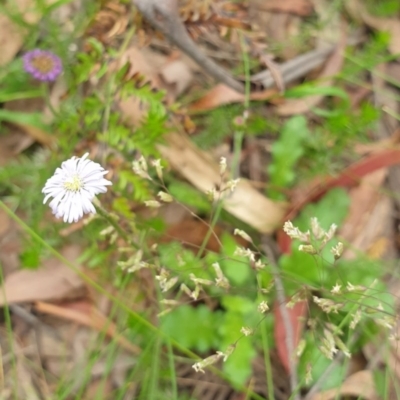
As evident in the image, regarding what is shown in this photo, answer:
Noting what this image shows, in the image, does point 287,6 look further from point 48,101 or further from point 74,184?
point 74,184

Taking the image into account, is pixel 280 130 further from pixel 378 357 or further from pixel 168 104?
pixel 378 357

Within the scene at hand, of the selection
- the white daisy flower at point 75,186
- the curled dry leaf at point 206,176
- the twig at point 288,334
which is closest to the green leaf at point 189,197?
the curled dry leaf at point 206,176

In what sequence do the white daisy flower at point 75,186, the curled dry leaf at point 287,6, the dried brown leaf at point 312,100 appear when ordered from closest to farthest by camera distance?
the white daisy flower at point 75,186, the dried brown leaf at point 312,100, the curled dry leaf at point 287,6

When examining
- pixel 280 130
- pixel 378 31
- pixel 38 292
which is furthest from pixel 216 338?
pixel 378 31

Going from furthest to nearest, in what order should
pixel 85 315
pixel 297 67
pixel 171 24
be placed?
1. pixel 297 67
2. pixel 85 315
3. pixel 171 24

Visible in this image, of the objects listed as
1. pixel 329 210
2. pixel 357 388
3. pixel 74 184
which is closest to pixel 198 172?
pixel 329 210

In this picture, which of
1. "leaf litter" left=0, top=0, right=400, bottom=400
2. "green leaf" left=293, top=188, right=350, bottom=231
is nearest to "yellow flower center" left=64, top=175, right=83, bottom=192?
"leaf litter" left=0, top=0, right=400, bottom=400

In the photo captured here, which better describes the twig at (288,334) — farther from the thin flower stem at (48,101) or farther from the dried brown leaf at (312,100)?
the thin flower stem at (48,101)

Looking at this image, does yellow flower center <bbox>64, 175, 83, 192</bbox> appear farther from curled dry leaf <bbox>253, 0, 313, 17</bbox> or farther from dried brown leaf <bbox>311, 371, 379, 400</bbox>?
curled dry leaf <bbox>253, 0, 313, 17</bbox>
